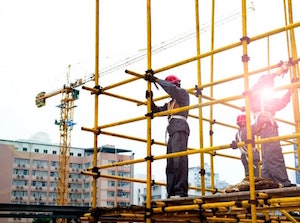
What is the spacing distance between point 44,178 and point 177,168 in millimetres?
84949

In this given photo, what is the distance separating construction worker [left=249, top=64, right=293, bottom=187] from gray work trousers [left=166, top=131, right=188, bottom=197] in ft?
3.74

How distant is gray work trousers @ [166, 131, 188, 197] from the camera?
608 cm

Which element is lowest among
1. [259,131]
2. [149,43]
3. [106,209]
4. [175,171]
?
[106,209]

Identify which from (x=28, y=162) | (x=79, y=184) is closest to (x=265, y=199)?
(x=28, y=162)

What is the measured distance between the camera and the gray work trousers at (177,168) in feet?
19.9

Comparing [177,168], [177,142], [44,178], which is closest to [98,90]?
[177,142]

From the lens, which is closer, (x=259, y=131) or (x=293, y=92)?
(x=259, y=131)

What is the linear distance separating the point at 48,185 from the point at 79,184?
9.42 metres

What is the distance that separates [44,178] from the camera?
86938mm

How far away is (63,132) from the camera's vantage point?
71438mm

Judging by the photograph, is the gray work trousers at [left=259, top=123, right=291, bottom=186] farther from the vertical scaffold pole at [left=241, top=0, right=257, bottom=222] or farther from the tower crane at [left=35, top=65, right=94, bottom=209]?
the tower crane at [left=35, top=65, right=94, bottom=209]

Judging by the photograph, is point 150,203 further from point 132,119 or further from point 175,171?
point 132,119

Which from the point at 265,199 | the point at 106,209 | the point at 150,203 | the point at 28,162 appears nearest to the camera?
the point at 265,199

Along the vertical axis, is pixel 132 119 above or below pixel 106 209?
above
